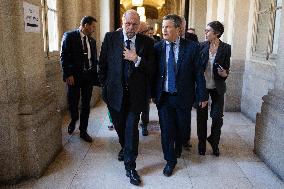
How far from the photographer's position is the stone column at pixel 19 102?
123 inches

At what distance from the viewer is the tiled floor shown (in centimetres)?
338

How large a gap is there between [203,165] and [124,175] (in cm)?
104

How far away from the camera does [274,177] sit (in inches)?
141

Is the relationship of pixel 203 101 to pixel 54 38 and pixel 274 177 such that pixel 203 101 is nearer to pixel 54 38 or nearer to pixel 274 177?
pixel 274 177

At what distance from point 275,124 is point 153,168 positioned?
5.10 feet

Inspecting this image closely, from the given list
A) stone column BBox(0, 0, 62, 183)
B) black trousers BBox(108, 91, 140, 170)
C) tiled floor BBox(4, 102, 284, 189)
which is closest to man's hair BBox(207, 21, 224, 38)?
black trousers BBox(108, 91, 140, 170)

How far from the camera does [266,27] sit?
225 inches

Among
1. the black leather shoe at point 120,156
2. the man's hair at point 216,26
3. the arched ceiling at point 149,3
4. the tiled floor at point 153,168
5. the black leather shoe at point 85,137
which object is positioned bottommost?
the tiled floor at point 153,168

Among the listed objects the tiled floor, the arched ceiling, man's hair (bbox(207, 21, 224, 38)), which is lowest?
the tiled floor

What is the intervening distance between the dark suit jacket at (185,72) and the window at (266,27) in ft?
8.02

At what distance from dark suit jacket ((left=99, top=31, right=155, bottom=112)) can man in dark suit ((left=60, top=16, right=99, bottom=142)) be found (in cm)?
115

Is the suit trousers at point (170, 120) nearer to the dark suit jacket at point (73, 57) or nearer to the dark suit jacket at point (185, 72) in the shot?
the dark suit jacket at point (185, 72)

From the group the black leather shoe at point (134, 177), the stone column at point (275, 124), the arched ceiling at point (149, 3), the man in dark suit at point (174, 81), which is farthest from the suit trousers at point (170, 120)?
the arched ceiling at point (149, 3)

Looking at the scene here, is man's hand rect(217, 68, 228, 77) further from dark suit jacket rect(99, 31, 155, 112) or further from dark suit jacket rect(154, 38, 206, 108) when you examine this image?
dark suit jacket rect(99, 31, 155, 112)
